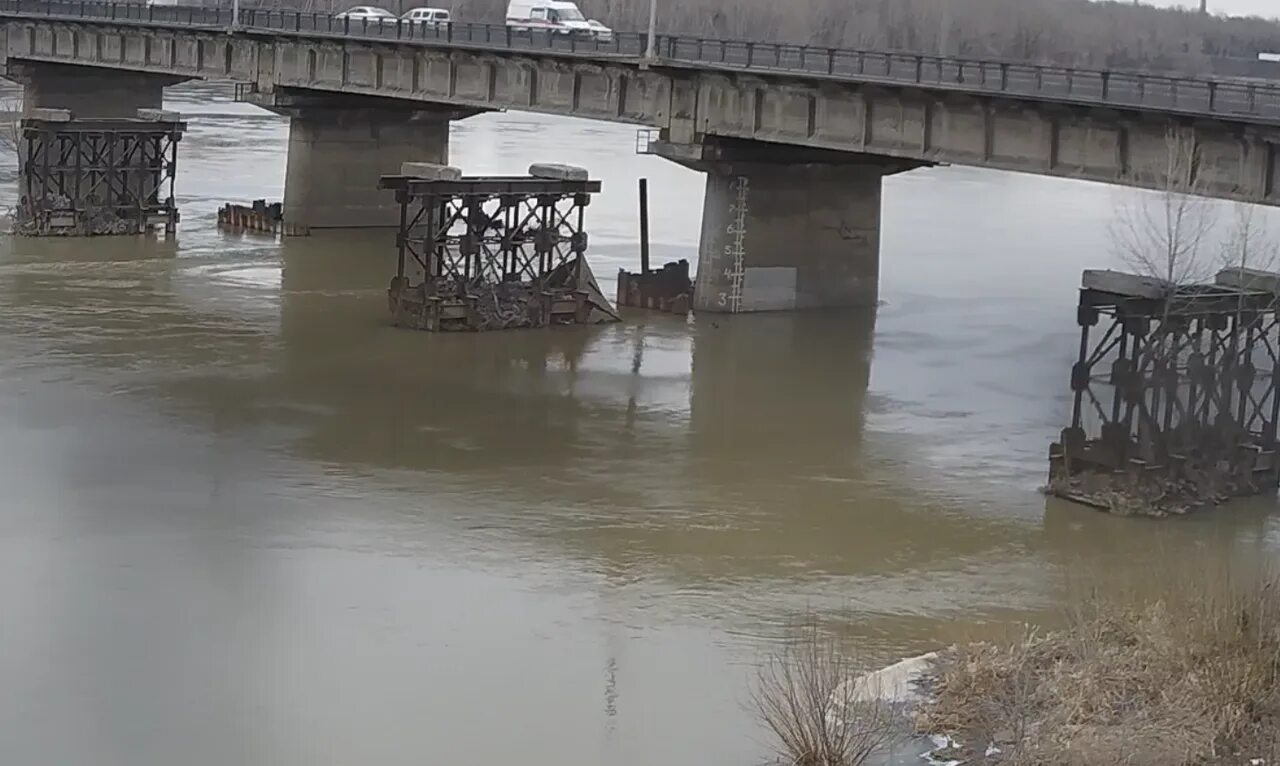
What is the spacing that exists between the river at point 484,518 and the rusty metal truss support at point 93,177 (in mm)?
7450

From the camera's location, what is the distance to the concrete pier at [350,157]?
2373 inches

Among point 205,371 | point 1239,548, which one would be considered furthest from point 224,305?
point 1239,548

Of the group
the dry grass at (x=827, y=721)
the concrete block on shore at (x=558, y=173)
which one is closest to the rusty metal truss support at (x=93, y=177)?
the concrete block on shore at (x=558, y=173)

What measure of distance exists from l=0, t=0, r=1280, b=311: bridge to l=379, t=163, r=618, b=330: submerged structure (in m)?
3.52

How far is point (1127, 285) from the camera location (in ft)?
92.5

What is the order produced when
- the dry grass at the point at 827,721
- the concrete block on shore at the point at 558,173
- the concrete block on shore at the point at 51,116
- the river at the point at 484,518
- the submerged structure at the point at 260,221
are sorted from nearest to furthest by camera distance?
1. the dry grass at the point at 827,721
2. the river at the point at 484,518
3. the concrete block on shore at the point at 558,173
4. the concrete block on shore at the point at 51,116
5. the submerged structure at the point at 260,221

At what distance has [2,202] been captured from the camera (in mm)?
64250

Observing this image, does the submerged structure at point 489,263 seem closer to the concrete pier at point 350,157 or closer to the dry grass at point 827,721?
the concrete pier at point 350,157

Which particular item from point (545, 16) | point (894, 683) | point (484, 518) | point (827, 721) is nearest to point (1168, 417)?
point (484, 518)

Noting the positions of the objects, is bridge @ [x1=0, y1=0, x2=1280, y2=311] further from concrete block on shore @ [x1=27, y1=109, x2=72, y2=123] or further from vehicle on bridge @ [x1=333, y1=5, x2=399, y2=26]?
concrete block on shore @ [x1=27, y1=109, x2=72, y2=123]

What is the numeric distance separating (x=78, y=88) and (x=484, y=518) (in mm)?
51490

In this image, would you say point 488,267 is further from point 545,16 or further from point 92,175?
point 545,16

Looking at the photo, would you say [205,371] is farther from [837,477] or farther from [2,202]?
[2,202]

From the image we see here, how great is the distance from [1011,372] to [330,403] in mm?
14507
